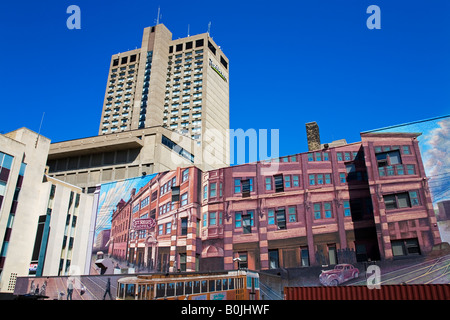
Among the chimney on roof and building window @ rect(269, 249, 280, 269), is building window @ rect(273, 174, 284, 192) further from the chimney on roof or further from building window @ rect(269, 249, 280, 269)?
the chimney on roof

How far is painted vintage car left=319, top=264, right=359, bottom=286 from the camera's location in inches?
1387

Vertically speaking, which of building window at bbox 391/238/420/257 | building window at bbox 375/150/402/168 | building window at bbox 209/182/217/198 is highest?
building window at bbox 375/150/402/168

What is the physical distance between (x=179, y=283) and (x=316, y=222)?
19578mm

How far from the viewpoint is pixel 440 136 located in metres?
35.1

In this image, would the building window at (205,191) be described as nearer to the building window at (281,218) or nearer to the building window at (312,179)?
the building window at (281,218)

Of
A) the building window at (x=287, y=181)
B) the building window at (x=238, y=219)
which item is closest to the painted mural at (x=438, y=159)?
the building window at (x=287, y=181)

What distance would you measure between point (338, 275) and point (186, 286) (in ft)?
57.1

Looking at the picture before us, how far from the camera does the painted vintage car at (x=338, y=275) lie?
35.2 meters

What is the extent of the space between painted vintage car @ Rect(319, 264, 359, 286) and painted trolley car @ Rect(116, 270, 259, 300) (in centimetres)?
969

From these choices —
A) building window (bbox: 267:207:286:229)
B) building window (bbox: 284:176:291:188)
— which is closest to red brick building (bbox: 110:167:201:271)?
building window (bbox: 267:207:286:229)

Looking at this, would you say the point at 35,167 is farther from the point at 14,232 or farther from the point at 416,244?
the point at 416,244

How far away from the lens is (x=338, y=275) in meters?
35.8

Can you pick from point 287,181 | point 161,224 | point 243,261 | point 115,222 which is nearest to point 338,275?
point 243,261
